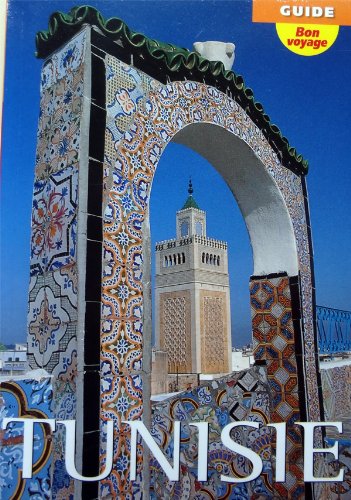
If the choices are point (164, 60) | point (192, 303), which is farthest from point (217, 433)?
point (192, 303)

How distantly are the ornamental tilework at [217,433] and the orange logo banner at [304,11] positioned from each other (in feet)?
4.27

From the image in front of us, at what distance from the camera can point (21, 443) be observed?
4.25 ft

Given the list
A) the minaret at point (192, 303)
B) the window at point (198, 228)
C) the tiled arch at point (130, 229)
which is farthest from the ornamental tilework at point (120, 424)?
the window at point (198, 228)

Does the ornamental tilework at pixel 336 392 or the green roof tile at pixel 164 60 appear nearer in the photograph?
the green roof tile at pixel 164 60

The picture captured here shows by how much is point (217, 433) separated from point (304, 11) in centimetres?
140

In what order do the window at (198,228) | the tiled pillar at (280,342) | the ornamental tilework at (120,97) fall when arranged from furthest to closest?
the window at (198,228) → the tiled pillar at (280,342) → the ornamental tilework at (120,97)

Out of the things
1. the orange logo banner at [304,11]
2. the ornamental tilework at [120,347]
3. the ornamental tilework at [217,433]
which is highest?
the orange logo banner at [304,11]

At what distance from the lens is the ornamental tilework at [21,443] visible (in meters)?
1.28

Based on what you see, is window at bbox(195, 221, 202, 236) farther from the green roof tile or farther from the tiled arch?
the tiled arch

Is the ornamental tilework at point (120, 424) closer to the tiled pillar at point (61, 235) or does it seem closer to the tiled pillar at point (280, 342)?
the tiled pillar at point (61, 235)

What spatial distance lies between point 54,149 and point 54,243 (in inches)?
10.8

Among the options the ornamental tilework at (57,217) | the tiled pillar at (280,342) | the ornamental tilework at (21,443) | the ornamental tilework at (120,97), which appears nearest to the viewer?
the ornamental tilework at (21,443)

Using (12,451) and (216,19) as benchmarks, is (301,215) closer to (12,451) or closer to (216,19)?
(216,19)

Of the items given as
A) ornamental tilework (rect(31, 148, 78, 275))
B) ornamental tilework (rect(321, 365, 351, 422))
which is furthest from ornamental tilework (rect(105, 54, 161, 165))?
ornamental tilework (rect(321, 365, 351, 422))
